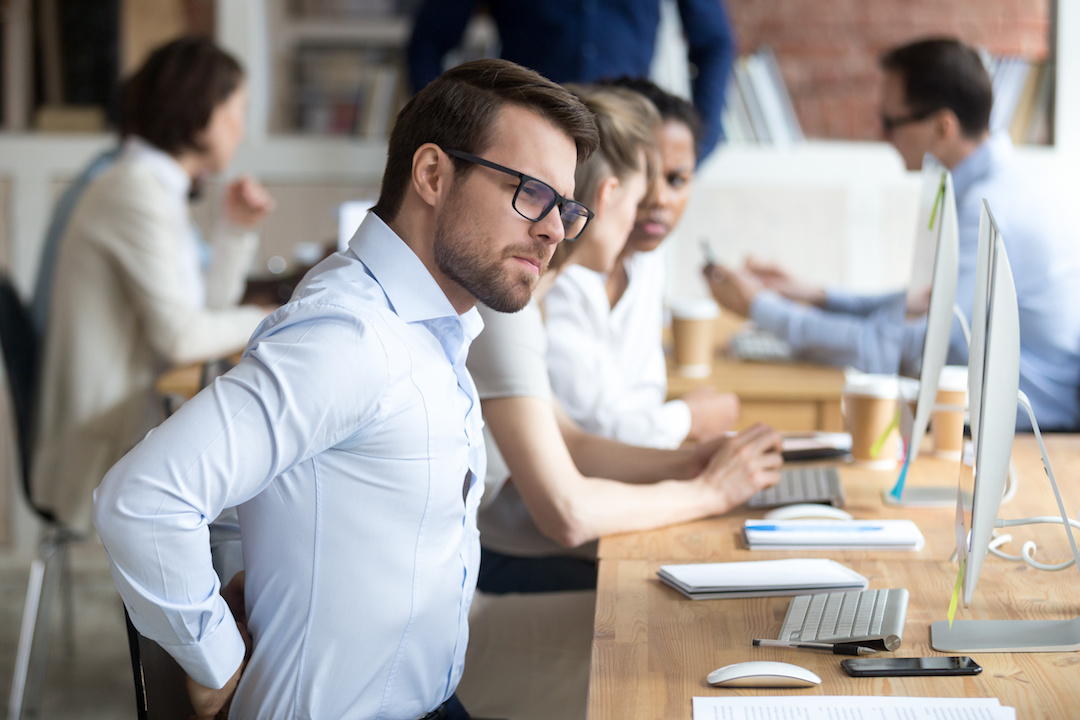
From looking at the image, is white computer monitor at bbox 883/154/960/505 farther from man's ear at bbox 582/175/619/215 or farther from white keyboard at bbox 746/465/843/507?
man's ear at bbox 582/175/619/215

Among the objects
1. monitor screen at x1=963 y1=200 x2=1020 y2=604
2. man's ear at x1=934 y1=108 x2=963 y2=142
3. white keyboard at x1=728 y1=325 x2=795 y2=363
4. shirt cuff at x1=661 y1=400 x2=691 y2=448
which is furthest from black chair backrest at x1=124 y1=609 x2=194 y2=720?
man's ear at x1=934 y1=108 x2=963 y2=142

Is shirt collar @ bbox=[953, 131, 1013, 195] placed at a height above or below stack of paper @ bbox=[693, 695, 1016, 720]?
above

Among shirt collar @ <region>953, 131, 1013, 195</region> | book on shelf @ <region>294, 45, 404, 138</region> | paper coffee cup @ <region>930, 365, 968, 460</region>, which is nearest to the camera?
paper coffee cup @ <region>930, 365, 968, 460</region>

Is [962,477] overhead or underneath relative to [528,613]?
overhead

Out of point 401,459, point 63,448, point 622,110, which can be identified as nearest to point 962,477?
point 401,459

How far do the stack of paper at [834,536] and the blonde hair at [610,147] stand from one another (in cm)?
53

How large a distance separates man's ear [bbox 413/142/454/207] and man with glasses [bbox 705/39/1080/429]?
129 cm

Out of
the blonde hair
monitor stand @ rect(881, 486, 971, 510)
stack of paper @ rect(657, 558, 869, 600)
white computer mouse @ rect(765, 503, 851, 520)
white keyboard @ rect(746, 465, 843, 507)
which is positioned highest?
the blonde hair

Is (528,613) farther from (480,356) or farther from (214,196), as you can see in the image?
(214,196)

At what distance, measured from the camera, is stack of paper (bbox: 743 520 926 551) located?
1.22 m

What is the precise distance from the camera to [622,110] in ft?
5.32

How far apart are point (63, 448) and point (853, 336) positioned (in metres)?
1.77

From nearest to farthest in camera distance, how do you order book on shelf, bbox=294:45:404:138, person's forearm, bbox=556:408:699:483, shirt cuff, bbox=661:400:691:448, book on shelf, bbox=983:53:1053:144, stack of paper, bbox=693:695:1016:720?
stack of paper, bbox=693:695:1016:720, person's forearm, bbox=556:408:699:483, shirt cuff, bbox=661:400:691:448, book on shelf, bbox=983:53:1053:144, book on shelf, bbox=294:45:404:138

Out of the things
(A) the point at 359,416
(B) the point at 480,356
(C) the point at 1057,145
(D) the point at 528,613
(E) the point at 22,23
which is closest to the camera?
(A) the point at 359,416
